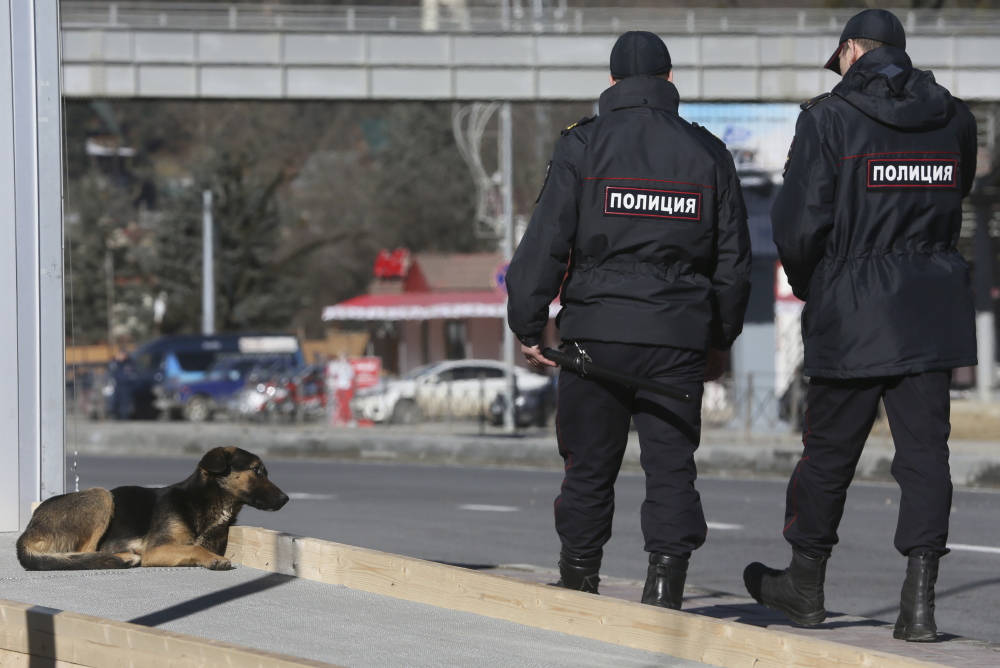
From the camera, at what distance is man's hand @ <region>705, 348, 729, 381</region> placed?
193 inches

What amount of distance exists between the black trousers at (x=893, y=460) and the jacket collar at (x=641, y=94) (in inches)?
41.2

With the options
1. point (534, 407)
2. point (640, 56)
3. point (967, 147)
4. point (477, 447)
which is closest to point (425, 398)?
point (534, 407)

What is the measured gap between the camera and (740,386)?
2178 centimetres

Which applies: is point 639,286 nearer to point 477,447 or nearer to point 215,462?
point 215,462

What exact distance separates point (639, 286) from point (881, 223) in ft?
2.54

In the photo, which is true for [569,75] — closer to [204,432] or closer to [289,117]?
[204,432]

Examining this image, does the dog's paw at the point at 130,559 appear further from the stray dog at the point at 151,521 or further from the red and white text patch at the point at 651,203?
the red and white text patch at the point at 651,203

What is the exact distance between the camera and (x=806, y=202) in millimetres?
4535

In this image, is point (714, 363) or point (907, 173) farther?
point (714, 363)

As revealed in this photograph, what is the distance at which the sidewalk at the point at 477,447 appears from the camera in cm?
1556

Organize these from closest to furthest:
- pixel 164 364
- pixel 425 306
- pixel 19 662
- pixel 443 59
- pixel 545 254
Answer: pixel 19 662, pixel 545 254, pixel 443 59, pixel 164 364, pixel 425 306

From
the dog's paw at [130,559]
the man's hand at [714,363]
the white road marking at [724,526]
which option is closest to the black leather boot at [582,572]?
the man's hand at [714,363]

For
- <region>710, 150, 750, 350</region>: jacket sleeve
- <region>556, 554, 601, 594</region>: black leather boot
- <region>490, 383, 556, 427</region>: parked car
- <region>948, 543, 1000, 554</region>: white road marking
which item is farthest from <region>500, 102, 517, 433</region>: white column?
<region>710, 150, 750, 350</region>: jacket sleeve

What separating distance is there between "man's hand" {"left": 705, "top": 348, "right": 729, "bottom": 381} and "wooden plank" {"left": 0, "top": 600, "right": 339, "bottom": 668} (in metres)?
1.99
